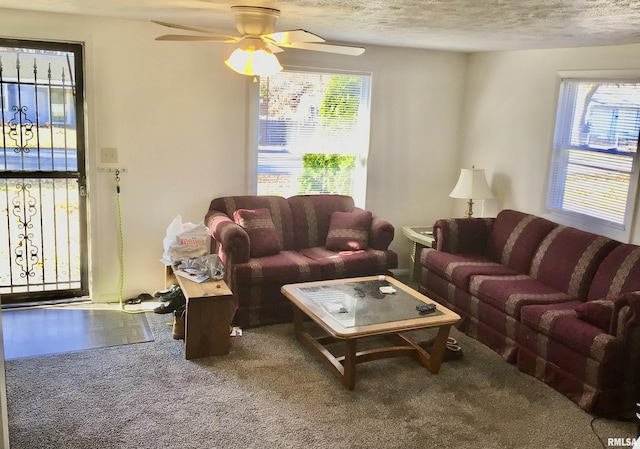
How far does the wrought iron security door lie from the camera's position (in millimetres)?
4328

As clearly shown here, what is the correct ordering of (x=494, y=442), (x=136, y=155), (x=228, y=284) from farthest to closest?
(x=136, y=155), (x=228, y=284), (x=494, y=442)

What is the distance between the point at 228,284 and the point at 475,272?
1.89 metres

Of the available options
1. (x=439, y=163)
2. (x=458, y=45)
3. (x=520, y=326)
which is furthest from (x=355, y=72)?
(x=520, y=326)

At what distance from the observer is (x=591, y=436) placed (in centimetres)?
307

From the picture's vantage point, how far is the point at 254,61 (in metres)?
3.37

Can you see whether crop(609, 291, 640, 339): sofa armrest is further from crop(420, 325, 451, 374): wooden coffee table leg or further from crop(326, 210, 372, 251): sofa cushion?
crop(326, 210, 372, 251): sofa cushion

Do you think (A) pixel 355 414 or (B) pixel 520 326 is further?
(B) pixel 520 326

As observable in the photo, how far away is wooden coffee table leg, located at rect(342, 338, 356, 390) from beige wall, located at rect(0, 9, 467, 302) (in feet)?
7.10

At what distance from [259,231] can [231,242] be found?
0.43m

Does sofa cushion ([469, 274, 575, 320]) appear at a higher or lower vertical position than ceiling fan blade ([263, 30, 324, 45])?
lower

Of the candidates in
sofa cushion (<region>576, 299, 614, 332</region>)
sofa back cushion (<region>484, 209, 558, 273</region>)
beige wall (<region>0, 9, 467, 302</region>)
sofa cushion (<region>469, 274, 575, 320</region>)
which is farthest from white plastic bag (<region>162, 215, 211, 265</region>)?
sofa cushion (<region>576, 299, 614, 332</region>)

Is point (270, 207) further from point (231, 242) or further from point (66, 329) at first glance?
point (66, 329)

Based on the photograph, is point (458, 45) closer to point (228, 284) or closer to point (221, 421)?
point (228, 284)

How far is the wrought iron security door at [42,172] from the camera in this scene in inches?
170
